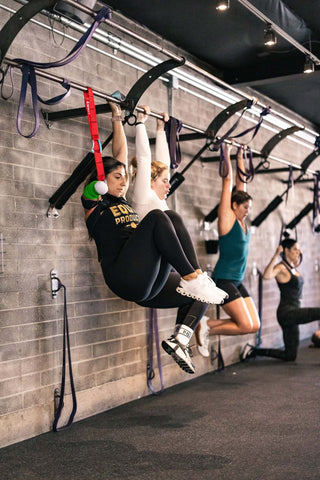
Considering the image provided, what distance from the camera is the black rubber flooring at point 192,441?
327cm

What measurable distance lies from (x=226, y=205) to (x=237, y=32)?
1.67m

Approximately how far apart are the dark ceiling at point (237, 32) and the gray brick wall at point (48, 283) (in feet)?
1.18

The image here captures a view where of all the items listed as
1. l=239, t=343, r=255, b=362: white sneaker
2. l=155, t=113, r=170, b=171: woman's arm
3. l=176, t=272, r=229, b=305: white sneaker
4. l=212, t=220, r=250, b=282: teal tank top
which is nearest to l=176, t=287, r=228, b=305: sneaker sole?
l=176, t=272, r=229, b=305: white sneaker

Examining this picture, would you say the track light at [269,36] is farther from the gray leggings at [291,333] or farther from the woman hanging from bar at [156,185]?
the gray leggings at [291,333]

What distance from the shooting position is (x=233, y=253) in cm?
582

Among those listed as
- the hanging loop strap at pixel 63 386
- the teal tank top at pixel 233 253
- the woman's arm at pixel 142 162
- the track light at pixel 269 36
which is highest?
the track light at pixel 269 36

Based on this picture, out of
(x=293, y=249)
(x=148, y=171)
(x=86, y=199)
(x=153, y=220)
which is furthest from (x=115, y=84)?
(x=293, y=249)

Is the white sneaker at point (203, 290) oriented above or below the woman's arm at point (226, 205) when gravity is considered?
below

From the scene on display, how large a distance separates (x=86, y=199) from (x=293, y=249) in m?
3.66

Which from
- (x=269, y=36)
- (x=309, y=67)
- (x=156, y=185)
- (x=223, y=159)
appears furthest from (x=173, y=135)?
(x=309, y=67)

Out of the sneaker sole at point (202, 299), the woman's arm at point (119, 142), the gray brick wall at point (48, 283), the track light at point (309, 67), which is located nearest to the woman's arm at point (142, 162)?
the woman's arm at point (119, 142)

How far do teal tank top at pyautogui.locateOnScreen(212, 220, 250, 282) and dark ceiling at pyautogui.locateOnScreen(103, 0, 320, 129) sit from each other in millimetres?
1818

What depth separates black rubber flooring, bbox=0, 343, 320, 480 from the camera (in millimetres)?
3270

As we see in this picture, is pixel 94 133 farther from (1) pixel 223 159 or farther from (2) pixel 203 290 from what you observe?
(1) pixel 223 159
